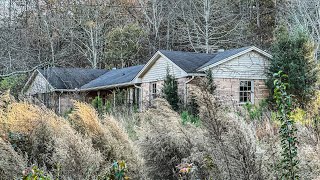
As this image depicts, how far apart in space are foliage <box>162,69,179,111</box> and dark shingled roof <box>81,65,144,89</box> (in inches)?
155

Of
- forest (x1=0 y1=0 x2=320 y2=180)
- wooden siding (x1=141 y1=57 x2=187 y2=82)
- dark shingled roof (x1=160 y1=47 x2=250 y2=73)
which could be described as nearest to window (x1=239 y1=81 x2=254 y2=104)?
dark shingled roof (x1=160 y1=47 x2=250 y2=73)

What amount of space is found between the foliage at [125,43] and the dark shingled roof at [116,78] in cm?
435

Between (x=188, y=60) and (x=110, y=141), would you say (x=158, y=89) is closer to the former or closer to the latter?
(x=188, y=60)

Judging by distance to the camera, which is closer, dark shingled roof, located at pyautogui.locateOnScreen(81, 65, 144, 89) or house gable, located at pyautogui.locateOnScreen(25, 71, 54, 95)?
house gable, located at pyautogui.locateOnScreen(25, 71, 54, 95)

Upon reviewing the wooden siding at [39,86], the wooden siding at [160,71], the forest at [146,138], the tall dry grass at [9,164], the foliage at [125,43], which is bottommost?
the tall dry grass at [9,164]

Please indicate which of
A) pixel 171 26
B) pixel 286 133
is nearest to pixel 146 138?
pixel 286 133

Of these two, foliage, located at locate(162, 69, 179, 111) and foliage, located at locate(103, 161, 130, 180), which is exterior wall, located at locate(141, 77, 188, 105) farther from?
foliage, located at locate(103, 161, 130, 180)

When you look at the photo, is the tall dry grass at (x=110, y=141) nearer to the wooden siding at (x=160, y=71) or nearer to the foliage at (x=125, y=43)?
the wooden siding at (x=160, y=71)

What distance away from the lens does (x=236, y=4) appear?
3869 centimetres

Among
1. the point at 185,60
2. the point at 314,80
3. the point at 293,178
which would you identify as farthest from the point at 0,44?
the point at 314,80

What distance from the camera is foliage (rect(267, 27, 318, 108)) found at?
67.5 feet

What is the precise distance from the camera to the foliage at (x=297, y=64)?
67.5ft

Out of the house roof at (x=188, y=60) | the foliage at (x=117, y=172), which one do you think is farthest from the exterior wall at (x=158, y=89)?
the foliage at (x=117, y=172)

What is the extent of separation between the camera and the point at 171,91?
2100 cm
